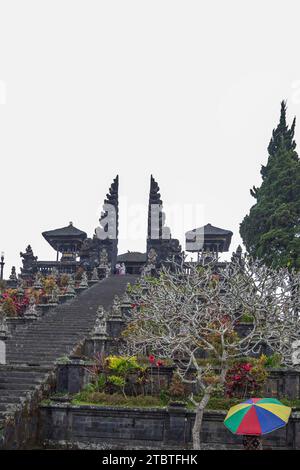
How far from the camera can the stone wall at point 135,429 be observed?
1452cm

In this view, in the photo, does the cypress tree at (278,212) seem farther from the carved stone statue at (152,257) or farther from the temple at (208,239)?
the temple at (208,239)

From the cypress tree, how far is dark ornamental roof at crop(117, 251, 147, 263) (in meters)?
16.7

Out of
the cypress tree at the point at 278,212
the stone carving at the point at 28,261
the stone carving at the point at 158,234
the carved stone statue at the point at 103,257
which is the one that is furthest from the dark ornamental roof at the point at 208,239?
the stone carving at the point at 28,261

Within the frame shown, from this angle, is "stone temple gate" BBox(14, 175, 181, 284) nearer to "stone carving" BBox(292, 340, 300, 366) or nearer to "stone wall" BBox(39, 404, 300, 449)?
"stone carving" BBox(292, 340, 300, 366)

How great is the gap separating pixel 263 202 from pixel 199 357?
15.8 metres

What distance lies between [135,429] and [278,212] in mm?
18192

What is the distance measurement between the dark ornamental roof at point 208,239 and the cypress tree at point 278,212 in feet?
43.5

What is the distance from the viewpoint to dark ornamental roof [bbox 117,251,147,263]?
169 feet

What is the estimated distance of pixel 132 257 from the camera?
53.1 meters

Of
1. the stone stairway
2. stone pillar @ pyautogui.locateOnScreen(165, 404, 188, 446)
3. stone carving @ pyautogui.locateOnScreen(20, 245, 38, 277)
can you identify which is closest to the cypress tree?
the stone stairway

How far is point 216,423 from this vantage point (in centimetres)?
1462

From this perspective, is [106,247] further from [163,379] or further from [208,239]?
[163,379]
